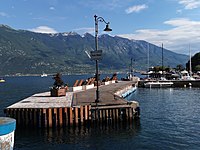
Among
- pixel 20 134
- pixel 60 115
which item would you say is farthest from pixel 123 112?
pixel 20 134

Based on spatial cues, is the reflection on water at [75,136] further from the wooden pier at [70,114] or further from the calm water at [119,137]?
the wooden pier at [70,114]

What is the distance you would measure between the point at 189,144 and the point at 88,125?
9.43 m

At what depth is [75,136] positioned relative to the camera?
22953 mm

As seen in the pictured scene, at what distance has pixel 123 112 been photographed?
27203 mm

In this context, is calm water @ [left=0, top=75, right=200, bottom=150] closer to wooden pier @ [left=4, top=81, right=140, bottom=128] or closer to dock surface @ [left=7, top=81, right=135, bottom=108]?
wooden pier @ [left=4, top=81, right=140, bottom=128]

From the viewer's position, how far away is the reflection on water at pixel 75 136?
69.1 feet

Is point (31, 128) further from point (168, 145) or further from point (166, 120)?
point (166, 120)

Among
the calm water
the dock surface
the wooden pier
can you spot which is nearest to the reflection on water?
the calm water

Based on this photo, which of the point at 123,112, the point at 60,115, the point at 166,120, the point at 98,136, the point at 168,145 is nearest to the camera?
the point at 168,145

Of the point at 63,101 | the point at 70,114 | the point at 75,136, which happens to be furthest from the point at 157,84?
the point at 75,136

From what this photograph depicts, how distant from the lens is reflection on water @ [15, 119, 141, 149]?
21.0 metres

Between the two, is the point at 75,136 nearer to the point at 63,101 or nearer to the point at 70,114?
the point at 70,114

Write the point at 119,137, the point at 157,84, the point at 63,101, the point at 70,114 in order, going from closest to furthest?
1. the point at 119,137
2. the point at 70,114
3. the point at 63,101
4. the point at 157,84

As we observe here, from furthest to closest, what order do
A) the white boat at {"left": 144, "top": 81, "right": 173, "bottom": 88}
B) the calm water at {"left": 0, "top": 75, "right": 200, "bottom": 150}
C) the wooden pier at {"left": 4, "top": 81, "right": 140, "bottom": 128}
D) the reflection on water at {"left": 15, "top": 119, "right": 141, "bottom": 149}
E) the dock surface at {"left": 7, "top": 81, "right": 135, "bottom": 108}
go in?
the white boat at {"left": 144, "top": 81, "right": 173, "bottom": 88}
the dock surface at {"left": 7, "top": 81, "right": 135, "bottom": 108}
the wooden pier at {"left": 4, "top": 81, "right": 140, "bottom": 128}
the reflection on water at {"left": 15, "top": 119, "right": 141, "bottom": 149}
the calm water at {"left": 0, "top": 75, "right": 200, "bottom": 150}
